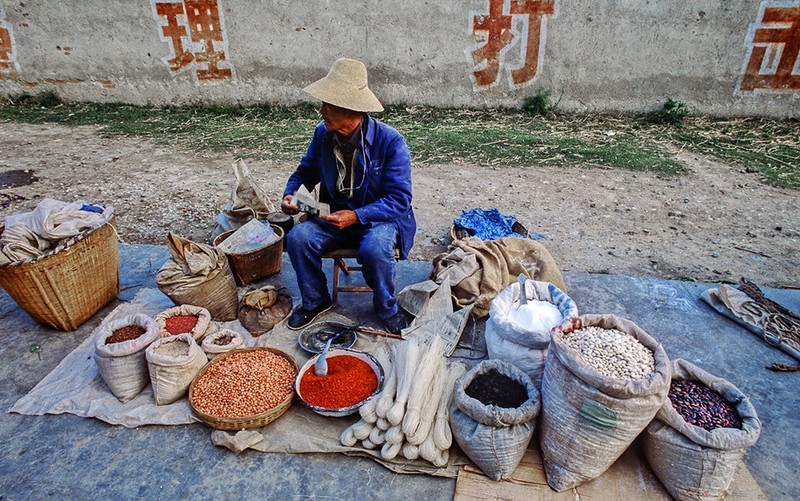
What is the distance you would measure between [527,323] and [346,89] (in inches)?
66.9

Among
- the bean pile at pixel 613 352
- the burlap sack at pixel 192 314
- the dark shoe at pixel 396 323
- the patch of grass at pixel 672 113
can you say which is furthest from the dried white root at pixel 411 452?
the patch of grass at pixel 672 113

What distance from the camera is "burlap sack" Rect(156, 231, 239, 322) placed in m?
2.98

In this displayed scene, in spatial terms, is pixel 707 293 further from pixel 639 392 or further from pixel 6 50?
pixel 6 50

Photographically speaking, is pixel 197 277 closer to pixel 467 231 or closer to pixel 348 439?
pixel 348 439

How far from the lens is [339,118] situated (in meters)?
2.89

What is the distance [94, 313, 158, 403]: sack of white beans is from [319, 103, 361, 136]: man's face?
1.55 m

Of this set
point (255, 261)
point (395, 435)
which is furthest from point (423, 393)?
point (255, 261)

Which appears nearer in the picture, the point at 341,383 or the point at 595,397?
the point at 595,397

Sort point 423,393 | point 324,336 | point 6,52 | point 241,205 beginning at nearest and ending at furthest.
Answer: point 423,393 < point 324,336 < point 241,205 < point 6,52

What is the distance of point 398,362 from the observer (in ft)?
8.17

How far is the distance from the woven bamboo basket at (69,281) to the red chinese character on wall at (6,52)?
759 cm

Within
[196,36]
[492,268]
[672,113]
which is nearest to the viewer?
[492,268]

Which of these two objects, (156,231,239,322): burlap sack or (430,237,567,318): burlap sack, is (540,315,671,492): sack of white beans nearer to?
(430,237,567,318): burlap sack

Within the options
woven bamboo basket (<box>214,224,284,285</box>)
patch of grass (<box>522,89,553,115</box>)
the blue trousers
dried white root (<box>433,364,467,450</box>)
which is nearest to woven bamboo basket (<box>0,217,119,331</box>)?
woven bamboo basket (<box>214,224,284,285</box>)
